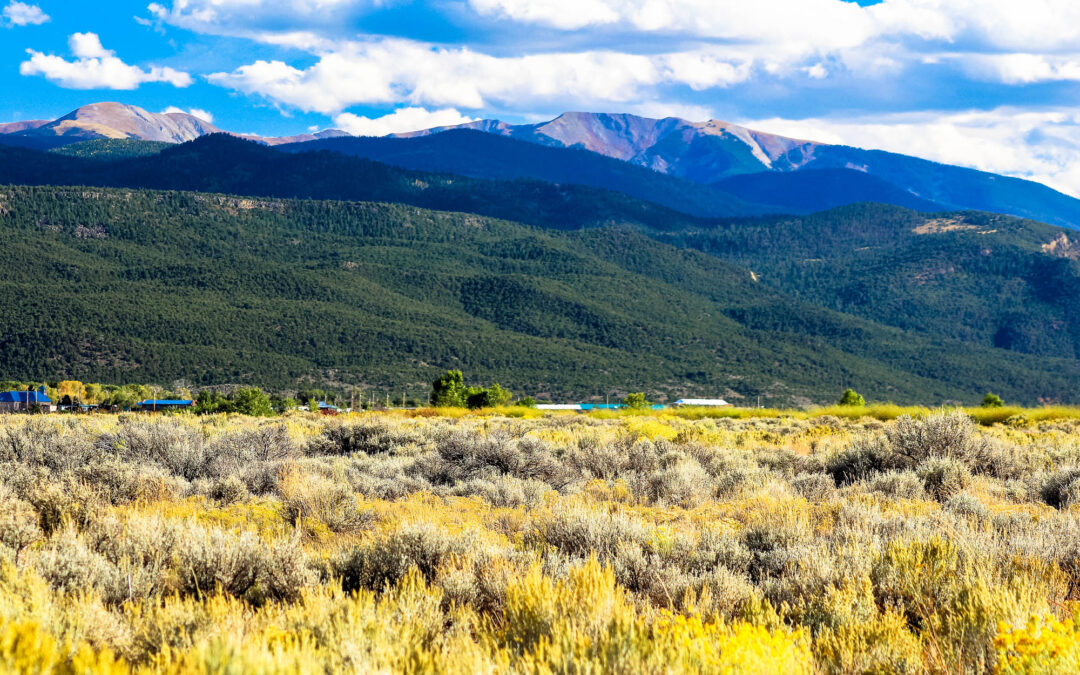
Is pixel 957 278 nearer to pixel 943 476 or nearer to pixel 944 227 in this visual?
pixel 944 227

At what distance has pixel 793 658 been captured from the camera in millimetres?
4938

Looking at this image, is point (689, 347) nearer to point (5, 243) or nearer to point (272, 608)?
point (5, 243)

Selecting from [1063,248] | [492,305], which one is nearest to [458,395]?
[492,305]

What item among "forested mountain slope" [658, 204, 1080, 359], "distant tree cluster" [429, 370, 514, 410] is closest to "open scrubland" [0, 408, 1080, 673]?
"distant tree cluster" [429, 370, 514, 410]

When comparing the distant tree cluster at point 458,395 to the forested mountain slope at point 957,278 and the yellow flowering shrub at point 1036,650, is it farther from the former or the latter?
the forested mountain slope at point 957,278

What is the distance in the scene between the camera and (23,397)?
7244cm

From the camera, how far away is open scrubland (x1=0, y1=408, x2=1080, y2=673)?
5.00 meters

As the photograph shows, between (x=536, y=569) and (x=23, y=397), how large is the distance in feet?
253

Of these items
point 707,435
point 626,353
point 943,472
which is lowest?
point 626,353

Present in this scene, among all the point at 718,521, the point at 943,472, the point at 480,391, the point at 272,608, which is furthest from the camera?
the point at 480,391

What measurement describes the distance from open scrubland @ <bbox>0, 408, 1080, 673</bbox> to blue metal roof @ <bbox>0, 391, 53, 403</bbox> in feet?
209

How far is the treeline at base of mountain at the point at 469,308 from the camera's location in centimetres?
9575

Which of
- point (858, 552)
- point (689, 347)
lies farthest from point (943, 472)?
point (689, 347)

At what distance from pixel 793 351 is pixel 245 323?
6578 centimetres
